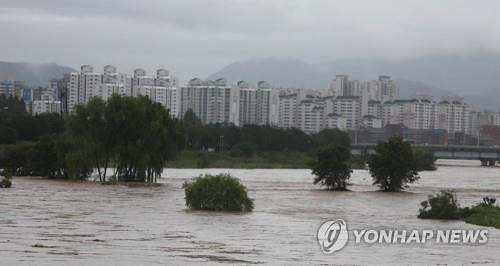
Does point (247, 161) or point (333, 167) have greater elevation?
point (247, 161)

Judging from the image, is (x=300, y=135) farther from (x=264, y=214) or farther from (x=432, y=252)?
(x=432, y=252)

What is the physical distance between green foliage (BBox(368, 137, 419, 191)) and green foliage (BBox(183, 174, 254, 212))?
34.3m

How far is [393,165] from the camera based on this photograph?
8069 cm

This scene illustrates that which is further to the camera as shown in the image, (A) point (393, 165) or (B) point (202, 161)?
(B) point (202, 161)

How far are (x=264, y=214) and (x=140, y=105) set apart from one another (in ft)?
106

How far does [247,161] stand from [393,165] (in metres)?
69.9

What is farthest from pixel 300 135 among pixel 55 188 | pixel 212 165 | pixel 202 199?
pixel 202 199

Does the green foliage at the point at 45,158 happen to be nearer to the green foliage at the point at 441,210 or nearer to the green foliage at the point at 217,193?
the green foliage at the point at 217,193

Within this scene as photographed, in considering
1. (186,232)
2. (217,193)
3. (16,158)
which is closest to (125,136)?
(16,158)

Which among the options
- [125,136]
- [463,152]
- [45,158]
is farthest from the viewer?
[463,152]

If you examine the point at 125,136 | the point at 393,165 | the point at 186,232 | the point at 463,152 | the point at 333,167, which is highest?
the point at 463,152

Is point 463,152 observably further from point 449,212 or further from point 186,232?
point 186,232

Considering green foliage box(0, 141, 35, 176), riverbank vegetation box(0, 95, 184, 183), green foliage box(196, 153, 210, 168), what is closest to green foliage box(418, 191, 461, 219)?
riverbank vegetation box(0, 95, 184, 183)

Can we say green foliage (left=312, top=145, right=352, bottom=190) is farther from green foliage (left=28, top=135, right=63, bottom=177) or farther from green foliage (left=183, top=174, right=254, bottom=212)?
green foliage (left=183, top=174, right=254, bottom=212)
